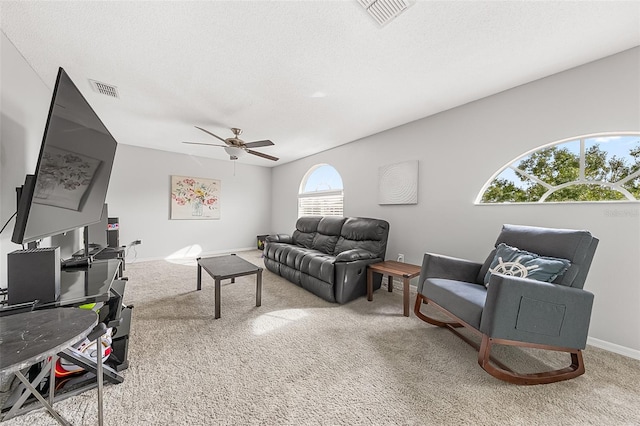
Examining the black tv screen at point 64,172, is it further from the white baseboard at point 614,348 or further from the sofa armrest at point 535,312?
the white baseboard at point 614,348

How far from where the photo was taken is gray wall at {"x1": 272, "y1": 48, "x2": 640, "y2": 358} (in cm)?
186

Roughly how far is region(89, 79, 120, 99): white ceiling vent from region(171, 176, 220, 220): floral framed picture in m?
2.73

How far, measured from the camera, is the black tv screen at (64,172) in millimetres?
1162

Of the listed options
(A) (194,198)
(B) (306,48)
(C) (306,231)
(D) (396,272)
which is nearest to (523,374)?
(D) (396,272)

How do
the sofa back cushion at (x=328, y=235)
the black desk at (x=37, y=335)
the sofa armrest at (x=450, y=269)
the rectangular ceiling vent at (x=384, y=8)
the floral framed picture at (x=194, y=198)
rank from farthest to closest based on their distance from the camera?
the floral framed picture at (x=194, y=198)
the sofa back cushion at (x=328, y=235)
the sofa armrest at (x=450, y=269)
the rectangular ceiling vent at (x=384, y=8)
the black desk at (x=37, y=335)

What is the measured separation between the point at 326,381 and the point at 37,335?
139 centimetres

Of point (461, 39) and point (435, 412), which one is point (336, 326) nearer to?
point (435, 412)

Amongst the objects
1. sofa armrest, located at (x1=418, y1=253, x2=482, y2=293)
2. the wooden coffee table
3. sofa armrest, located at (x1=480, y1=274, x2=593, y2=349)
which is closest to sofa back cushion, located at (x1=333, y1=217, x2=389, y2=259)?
sofa armrest, located at (x1=418, y1=253, x2=482, y2=293)

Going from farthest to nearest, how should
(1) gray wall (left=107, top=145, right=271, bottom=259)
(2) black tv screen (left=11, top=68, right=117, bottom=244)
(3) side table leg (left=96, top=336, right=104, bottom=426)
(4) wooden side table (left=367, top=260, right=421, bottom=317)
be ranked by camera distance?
(1) gray wall (left=107, top=145, right=271, bottom=259)
(4) wooden side table (left=367, top=260, right=421, bottom=317)
(2) black tv screen (left=11, top=68, right=117, bottom=244)
(3) side table leg (left=96, top=336, right=104, bottom=426)

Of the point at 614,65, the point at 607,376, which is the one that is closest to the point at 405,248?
the point at 607,376

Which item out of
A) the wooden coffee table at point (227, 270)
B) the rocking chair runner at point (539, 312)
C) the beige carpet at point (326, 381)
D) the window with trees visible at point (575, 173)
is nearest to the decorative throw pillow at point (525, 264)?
the rocking chair runner at point (539, 312)

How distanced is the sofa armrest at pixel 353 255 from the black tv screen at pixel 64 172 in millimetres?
2323

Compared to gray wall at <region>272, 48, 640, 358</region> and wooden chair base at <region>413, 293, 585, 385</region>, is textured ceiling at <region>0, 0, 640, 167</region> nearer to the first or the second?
gray wall at <region>272, 48, 640, 358</region>

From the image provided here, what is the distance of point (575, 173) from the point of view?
7.05 feet
